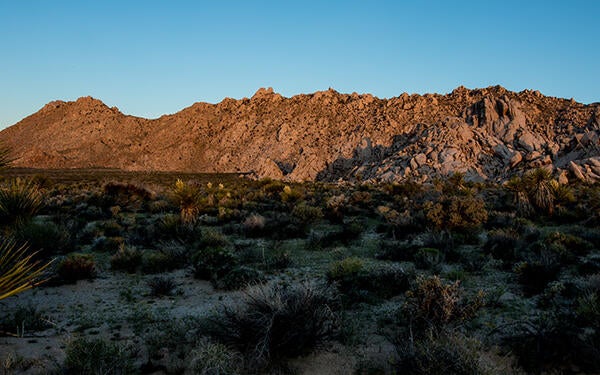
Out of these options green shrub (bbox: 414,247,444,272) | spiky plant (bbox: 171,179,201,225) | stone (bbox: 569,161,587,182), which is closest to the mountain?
stone (bbox: 569,161,587,182)

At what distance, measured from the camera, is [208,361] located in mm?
3865

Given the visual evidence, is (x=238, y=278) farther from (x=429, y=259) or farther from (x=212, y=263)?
(x=429, y=259)

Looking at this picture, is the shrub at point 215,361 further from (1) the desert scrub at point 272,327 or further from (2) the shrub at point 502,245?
(2) the shrub at point 502,245

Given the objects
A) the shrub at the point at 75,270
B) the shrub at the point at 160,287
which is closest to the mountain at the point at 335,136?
the shrub at the point at 160,287

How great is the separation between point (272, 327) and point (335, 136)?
2143 inches

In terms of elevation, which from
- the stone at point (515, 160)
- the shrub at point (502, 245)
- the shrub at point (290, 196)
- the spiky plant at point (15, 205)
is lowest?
the shrub at point (502, 245)

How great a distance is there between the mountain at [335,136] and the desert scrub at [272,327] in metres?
30.5

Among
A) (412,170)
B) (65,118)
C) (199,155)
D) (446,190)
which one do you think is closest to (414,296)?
(446,190)

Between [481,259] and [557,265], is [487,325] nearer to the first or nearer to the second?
[557,265]

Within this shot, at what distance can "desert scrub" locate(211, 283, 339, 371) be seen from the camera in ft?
14.2

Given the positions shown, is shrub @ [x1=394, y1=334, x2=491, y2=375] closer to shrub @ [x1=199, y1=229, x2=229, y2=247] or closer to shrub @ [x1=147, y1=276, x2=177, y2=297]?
shrub @ [x1=147, y1=276, x2=177, y2=297]

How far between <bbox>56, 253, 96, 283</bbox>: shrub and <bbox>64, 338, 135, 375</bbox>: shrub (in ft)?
11.6

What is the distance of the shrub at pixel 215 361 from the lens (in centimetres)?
389

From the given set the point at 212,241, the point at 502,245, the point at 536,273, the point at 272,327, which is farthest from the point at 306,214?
the point at 272,327
